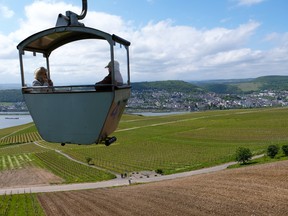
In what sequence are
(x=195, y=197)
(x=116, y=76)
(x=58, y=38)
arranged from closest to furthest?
(x=116, y=76) → (x=58, y=38) → (x=195, y=197)

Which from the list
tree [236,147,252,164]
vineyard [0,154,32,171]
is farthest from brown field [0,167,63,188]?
tree [236,147,252,164]

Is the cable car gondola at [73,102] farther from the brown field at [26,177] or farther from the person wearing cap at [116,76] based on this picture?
the brown field at [26,177]

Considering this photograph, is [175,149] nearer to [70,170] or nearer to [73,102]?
[70,170]

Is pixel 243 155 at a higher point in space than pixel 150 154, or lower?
higher

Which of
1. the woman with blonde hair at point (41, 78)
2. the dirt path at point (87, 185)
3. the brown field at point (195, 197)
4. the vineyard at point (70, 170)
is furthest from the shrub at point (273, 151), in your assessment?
the woman with blonde hair at point (41, 78)

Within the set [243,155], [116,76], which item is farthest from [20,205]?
[116,76]

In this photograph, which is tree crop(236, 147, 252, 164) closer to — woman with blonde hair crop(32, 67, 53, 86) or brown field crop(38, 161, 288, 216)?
brown field crop(38, 161, 288, 216)

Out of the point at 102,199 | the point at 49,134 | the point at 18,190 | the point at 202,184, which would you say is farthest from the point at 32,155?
the point at 49,134
